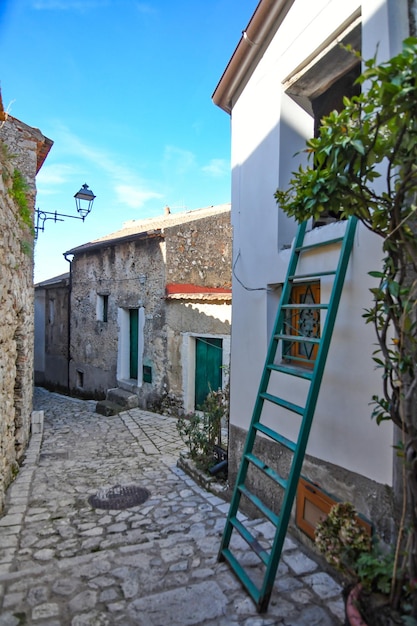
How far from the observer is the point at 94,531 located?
351 centimetres

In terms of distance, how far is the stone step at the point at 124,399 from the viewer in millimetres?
9656

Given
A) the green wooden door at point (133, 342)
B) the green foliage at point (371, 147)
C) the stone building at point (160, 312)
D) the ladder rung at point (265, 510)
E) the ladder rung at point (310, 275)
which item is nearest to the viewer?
the green foliage at point (371, 147)

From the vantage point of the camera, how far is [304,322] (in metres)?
3.10

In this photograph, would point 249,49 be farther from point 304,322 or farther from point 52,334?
point 52,334

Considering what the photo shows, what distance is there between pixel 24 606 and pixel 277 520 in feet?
5.30

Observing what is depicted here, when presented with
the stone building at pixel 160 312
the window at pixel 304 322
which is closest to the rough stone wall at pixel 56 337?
the stone building at pixel 160 312

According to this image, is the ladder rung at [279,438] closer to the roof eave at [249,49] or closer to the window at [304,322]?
the window at [304,322]

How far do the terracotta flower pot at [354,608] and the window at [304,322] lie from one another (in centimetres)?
146

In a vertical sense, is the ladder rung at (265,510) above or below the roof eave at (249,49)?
below

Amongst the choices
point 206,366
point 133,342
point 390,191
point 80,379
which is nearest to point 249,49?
point 390,191

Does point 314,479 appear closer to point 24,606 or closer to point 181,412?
point 24,606

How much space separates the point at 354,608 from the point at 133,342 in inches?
376

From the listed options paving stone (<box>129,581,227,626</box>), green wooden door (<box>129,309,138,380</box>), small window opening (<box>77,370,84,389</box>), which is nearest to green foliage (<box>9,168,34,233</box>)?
paving stone (<box>129,581,227,626</box>)

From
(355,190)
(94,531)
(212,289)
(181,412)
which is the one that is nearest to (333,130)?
(355,190)
